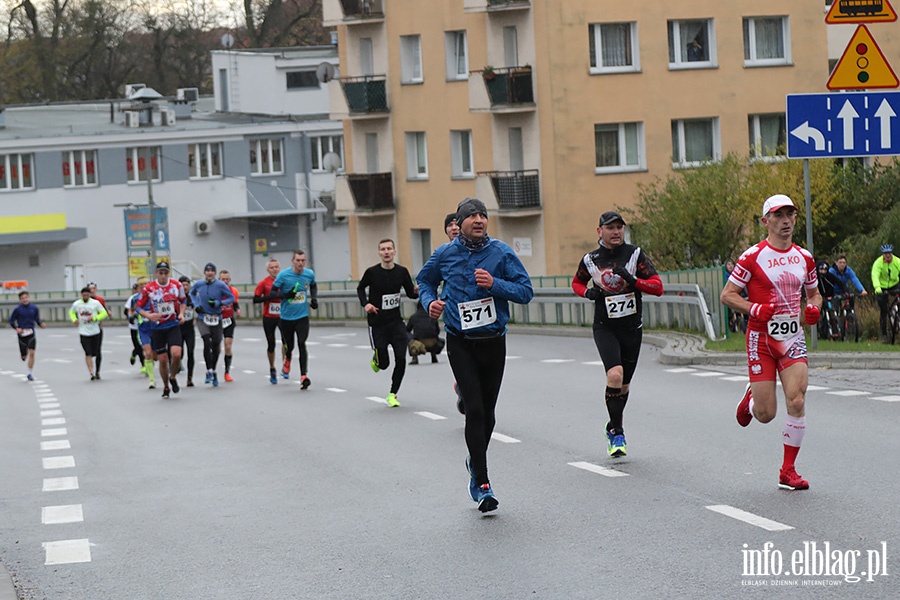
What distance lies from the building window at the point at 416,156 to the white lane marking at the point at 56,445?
35334 millimetres

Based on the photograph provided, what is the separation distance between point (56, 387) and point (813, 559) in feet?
70.9

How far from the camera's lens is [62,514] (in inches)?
414

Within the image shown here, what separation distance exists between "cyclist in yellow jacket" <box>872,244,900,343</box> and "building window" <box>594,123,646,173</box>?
1961cm

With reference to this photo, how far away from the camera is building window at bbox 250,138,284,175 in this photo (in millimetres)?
70875

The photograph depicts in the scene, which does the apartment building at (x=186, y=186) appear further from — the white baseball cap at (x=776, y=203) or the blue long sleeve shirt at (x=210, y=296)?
the white baseball cap at (x=776, y=203)

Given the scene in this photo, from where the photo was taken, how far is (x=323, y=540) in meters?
8.80

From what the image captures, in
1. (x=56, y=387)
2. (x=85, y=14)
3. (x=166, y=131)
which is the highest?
(x=85, y=14)

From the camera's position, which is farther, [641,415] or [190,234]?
[190,234]

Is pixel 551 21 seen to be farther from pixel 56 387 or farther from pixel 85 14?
pixel 85 14

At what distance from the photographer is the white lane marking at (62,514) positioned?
10219mm

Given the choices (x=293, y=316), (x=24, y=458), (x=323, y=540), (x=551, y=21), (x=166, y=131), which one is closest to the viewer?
(x=323, y=540)

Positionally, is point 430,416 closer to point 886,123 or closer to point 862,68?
point 862,68

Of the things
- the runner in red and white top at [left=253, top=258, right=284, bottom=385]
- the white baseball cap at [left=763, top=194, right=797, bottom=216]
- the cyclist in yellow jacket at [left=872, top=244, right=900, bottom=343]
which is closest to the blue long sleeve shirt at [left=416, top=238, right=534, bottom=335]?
the white baseball cap at [left=763, top=194, right=797, bottom=216]

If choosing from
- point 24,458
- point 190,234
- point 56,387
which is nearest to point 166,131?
point 190,234
